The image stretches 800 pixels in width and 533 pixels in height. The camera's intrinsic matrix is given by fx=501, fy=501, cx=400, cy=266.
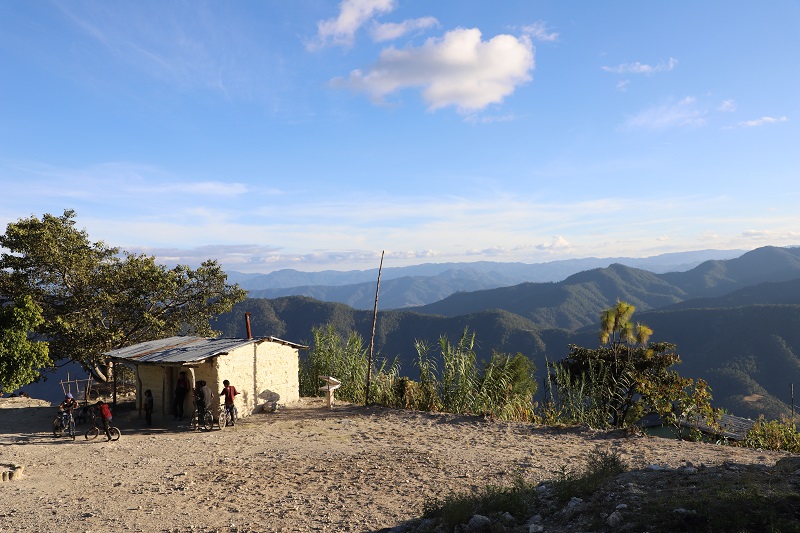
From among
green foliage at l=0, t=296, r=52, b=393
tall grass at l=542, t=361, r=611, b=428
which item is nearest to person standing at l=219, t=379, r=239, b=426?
green foliage at l=0, t=296, r=52, b=393

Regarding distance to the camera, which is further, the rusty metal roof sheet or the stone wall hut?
the stone wall hut

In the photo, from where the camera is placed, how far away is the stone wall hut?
1559 centimetres

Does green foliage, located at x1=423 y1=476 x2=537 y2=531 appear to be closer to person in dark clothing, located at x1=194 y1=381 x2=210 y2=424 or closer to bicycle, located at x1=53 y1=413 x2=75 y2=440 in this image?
person in dark clothing, located at x1=194 y1=381 x2=210 y2=424

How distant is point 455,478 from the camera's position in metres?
9.62

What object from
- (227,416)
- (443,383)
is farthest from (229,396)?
(443,383)

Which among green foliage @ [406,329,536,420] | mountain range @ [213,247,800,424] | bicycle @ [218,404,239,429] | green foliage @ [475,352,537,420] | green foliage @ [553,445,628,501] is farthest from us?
mountain range @ [213,247,800,424]

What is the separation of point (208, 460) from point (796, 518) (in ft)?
35.2

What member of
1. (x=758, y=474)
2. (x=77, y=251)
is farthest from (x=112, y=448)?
(x=758, y=474)

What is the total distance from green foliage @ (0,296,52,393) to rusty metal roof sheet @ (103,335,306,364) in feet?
8.57

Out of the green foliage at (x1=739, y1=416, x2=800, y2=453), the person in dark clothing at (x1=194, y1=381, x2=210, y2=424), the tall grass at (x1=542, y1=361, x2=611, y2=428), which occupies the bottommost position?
the green foliage at (x1=739, y1=416, x2=800, y2=453)

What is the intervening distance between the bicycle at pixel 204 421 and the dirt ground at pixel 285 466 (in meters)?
0.38

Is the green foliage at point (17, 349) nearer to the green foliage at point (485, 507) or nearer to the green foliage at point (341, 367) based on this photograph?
the green foliage at point (341, 367)

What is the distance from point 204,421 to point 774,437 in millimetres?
15409

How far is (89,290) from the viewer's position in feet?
68.6
